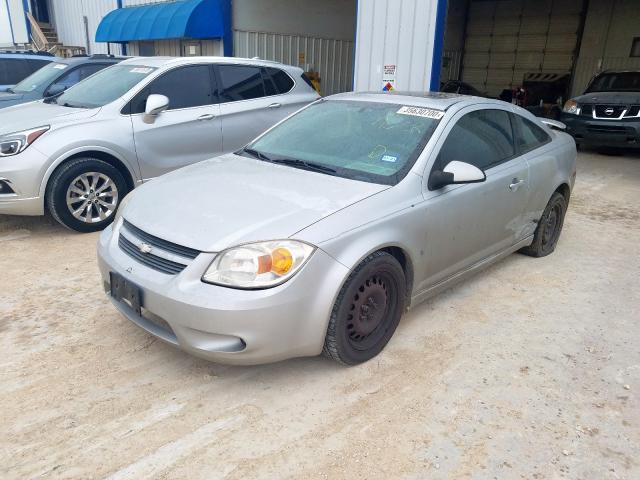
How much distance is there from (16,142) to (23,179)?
371mm

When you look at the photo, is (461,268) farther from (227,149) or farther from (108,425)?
(227,149)

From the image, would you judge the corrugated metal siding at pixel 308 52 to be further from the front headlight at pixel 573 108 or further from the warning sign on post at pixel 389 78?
the front headlight at pixel 573 108

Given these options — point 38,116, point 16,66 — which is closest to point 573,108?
point 38,116

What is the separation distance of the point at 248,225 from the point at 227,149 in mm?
3588

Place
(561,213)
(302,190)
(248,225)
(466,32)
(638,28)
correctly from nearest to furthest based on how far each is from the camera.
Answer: (248,225) → (302,190) → (561,213) → (638,28) → (466,32)

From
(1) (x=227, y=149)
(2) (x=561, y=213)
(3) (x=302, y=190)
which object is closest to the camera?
(3) (x=302, y=190)

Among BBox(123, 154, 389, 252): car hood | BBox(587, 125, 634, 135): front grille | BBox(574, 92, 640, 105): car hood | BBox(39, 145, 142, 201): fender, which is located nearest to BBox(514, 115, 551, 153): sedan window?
BBox(123, 154, 389, 252): car hood

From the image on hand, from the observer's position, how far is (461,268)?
3.71 m

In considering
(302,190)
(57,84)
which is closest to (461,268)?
(302,190)

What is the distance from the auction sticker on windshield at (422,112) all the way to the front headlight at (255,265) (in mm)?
1596

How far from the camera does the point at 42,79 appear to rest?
790 centimetres

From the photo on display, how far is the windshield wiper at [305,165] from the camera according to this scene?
3.36 m

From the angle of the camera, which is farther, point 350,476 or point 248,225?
point 248,225

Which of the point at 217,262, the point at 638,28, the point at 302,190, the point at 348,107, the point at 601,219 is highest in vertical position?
the point at 638,28
